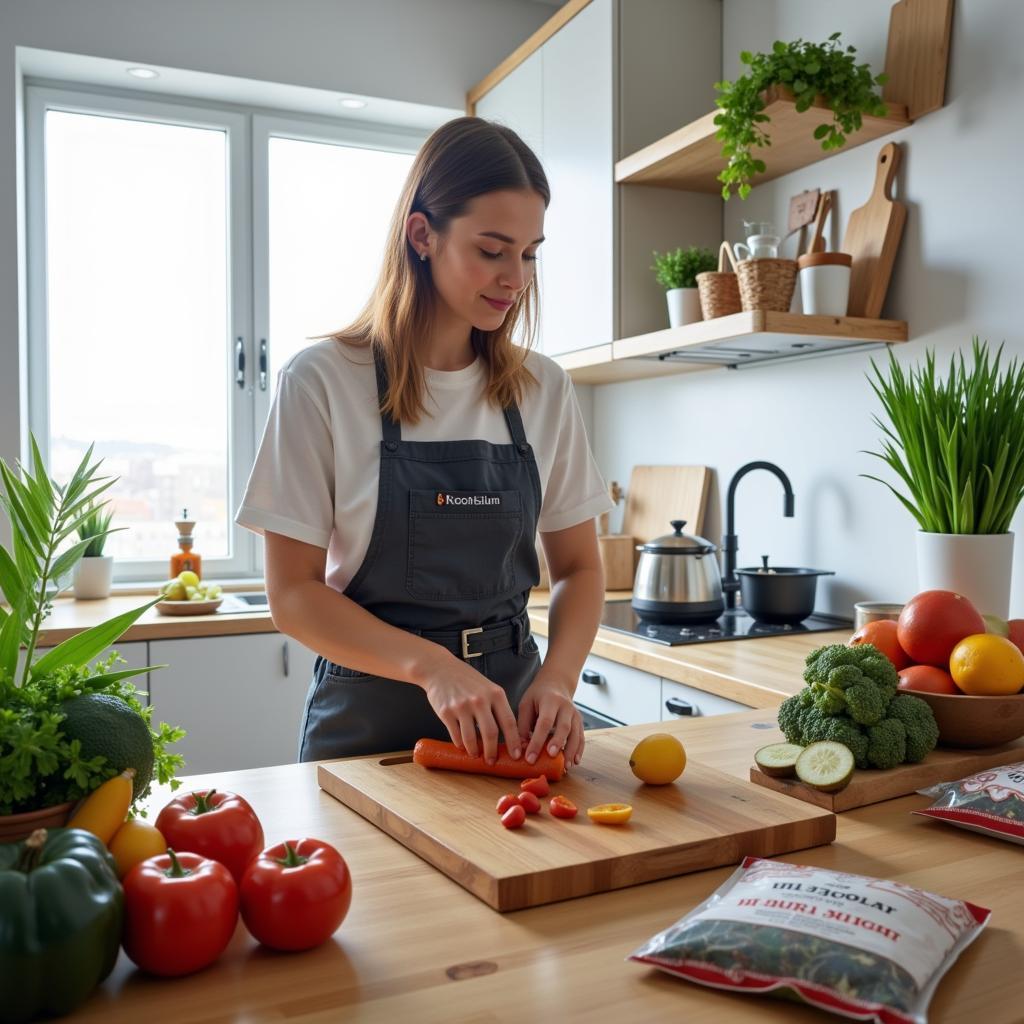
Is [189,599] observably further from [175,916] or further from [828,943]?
[828,943]

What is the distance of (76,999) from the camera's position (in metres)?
0.67

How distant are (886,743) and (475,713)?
1.51 feet

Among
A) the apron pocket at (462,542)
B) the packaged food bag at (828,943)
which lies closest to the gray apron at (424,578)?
the apron pocket at (462,542)

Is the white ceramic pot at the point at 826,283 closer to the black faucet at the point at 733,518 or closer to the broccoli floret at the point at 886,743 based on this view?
the black faucet at the point at 733,518

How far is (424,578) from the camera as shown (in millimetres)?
1425

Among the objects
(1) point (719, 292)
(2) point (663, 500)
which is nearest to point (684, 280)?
(1) point (719, 292)

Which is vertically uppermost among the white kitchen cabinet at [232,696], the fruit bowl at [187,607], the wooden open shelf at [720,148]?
the wooden open shelf at [720,148]

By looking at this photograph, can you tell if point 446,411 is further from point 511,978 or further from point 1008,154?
point 1008,154

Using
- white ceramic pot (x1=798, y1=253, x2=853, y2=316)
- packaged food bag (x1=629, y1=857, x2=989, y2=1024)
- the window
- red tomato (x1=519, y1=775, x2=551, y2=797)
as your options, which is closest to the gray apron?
red tomato (x1=519, y1=775, x2=551, y2=797)

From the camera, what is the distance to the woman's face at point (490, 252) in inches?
54.9

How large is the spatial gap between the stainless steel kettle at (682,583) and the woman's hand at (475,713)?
1.30 metres

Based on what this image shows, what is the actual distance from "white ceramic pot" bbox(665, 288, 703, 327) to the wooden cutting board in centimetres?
157

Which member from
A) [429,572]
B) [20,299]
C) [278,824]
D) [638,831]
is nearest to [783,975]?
[638,831]

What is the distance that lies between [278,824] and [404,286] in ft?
2.52
